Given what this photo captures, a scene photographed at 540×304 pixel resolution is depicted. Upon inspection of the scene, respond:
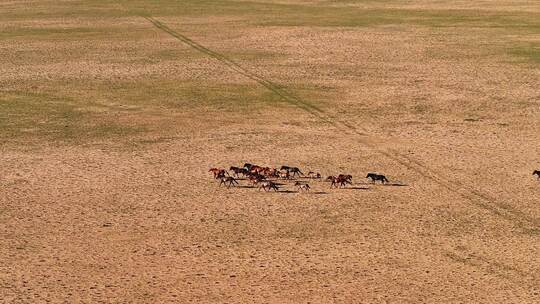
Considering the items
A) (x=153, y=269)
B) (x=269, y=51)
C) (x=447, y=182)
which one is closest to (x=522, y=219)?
(x=447, y=182)

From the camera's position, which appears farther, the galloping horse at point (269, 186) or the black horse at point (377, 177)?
the black horse at point (377, 177)

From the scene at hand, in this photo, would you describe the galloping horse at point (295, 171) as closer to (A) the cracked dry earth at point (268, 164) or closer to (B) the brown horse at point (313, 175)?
(B) the brown horse at point (313, 175)

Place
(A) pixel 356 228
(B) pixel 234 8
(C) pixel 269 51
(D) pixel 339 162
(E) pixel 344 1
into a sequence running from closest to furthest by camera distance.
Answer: (A) pixel 356 228 < (D) pixel 339 162 < (C) pixel 269 51 < (B) pixel 234 8 < (E) pixel 344 1

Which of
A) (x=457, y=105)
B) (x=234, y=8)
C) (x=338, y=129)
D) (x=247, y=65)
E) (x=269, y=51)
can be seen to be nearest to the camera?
(x=338, y=129)

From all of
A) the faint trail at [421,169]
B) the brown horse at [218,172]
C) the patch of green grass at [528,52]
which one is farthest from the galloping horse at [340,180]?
the patch of green grass at [528,52]

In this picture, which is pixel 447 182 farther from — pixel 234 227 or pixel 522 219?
pixel 234 227

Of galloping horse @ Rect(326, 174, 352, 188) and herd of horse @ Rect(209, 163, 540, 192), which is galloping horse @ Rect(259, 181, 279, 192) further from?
galloping horse @ Rect(326, 174, 352, 188)

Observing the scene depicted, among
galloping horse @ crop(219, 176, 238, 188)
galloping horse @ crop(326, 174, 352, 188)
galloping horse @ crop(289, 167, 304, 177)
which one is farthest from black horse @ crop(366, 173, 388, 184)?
galloping horse @ crop(219, 176, 238, 188)

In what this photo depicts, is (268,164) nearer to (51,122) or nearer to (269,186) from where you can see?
(269,186)
